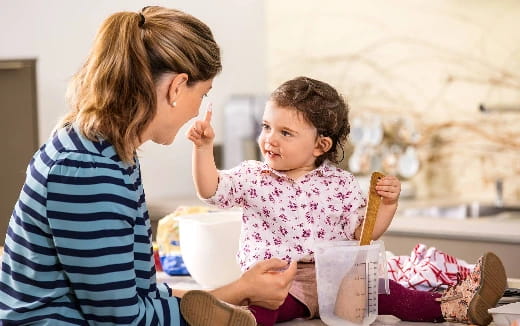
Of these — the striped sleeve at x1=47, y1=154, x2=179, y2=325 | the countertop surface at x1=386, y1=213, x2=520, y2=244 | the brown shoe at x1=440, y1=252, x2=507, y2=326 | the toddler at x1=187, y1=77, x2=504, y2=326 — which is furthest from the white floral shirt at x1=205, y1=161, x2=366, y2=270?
the countertop surface at x1=386, y1=213, x2=520, y2=244

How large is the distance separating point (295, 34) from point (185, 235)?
2160 millimetres

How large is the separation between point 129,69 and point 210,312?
372 mm

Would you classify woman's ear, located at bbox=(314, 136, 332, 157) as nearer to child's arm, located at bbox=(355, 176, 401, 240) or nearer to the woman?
child's arm, located at bbox=(355, 176, 401, 240)

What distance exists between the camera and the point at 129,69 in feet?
4.35

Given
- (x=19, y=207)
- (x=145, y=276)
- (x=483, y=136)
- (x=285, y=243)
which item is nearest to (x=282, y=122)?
(x=285, y=243)

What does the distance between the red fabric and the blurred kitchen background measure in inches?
63.6

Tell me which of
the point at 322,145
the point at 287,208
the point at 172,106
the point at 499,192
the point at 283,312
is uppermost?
the point at 172,106

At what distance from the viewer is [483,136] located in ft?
11.3

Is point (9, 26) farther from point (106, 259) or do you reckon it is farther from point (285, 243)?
point (106, 259)

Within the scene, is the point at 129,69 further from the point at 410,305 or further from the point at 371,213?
the point at 410,305

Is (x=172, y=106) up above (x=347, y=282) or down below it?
above

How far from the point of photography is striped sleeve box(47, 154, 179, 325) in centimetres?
128

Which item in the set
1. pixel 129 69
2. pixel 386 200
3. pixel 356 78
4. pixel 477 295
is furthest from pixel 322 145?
pixel 356 78

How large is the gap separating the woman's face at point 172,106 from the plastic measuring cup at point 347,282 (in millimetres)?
310
